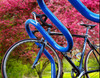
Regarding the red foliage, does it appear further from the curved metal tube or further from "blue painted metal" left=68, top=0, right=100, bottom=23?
"blue painted metal" left=68, top=0, right=100, bottom=23

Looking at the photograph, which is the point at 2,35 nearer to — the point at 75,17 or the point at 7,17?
the point at 7,17

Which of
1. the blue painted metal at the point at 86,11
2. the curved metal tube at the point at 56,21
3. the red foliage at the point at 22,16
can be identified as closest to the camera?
the blue painted metal at the point at 86,11

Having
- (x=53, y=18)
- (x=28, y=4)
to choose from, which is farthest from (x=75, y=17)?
(x=53, y=18)

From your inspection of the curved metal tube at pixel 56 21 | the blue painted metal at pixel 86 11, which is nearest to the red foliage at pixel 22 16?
the curved metal tube at pixel 56 21

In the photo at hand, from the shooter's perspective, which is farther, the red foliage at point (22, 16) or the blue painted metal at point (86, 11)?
the red foliage at point (22, 16)

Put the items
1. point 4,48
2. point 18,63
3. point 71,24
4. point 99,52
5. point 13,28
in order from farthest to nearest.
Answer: point 18,63 → point 4,48 → point 13,28 → point 71,24 → point 99,52

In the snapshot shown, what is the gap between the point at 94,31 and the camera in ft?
16.1

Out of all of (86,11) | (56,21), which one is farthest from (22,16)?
(86,11)

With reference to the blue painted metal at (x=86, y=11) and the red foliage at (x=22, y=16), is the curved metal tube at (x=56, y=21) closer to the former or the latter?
the blue painted metal at (x=86, y=11)

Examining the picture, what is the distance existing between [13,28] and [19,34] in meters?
0.25

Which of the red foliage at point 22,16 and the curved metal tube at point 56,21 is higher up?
the red foliage at point 22,16

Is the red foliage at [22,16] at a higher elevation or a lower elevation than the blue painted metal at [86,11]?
higher

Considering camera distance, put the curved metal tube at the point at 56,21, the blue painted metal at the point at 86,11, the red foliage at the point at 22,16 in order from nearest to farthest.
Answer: the blue painted metal at the point at 86,11 < the curved metal tube at the point at 56,21 < the red foliage at the point at 22,16

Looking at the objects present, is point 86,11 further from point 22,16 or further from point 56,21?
point 22,16
